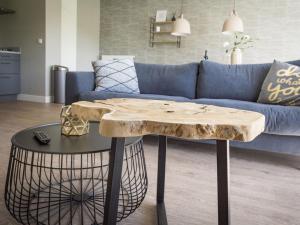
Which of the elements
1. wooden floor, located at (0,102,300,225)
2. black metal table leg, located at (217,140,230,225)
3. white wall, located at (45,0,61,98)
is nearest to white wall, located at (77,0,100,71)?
white wall, located at (45,0,61,98)

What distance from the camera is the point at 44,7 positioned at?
202 inches

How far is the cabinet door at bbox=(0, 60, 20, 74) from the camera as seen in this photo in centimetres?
510

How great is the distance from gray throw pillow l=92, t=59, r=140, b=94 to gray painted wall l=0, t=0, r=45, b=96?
269 centimetres

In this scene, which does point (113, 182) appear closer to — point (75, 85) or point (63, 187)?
point (63, 187)

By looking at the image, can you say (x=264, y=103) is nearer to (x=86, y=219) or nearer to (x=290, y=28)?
(x=86, y=219)

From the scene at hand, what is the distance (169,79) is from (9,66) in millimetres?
3536

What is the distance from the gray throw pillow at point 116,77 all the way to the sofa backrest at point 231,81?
0.67 m

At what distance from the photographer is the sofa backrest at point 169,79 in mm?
2961

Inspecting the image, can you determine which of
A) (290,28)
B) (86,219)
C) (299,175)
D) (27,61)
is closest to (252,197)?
(299,175)

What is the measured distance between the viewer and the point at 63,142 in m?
1.20

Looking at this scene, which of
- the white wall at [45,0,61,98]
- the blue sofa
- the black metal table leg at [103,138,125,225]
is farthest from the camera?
the white wall at [45,0,61,98]

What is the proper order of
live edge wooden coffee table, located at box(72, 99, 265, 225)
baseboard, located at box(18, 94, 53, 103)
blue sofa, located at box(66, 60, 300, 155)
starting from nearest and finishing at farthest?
live edge wooden coffee table, located at box(72, 99, 265, 225) < blue sofa, located at box(66, 60, 300, 155) < baseboard, located at box(18, 94, 53, 103)

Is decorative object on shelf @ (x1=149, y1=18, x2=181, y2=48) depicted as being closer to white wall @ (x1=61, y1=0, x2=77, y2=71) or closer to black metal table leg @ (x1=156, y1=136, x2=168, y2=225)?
white wall @ (x1=61, y1=0, x2=77, y2=71)

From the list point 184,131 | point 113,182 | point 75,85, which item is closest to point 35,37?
point 75,85
